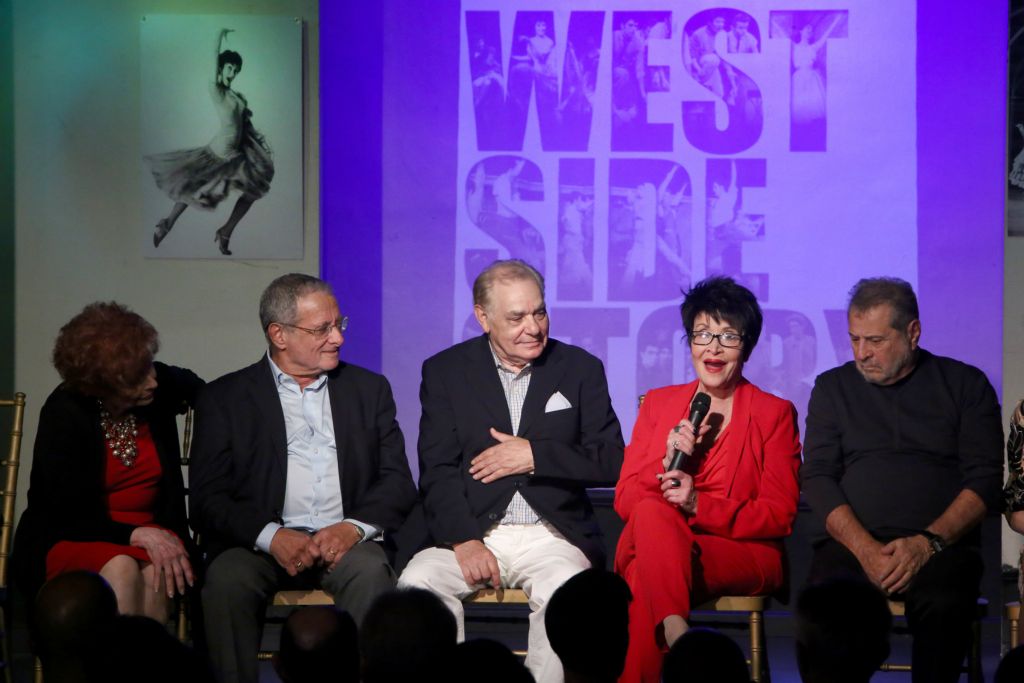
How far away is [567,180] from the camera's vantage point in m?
4.86

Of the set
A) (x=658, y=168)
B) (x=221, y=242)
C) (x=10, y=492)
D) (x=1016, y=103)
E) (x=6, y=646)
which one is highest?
(x=1016, y=103)

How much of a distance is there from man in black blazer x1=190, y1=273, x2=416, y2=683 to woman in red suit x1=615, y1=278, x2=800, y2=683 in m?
0.73

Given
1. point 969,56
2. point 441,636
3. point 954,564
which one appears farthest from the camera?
point 969,56

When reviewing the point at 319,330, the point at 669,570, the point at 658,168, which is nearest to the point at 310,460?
the point at 319,330

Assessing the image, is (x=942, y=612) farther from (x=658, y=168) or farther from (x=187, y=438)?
(x=187, y=438)

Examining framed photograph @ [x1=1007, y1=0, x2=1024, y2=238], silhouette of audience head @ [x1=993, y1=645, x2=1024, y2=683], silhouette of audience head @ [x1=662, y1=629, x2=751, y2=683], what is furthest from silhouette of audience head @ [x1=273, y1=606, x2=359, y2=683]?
framed photograph @ [x1=1007, y1=0, x2=1024, y2=238]

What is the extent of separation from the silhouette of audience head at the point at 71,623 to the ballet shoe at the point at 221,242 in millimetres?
2931

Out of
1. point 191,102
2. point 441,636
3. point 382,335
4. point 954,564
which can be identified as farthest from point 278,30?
point 441,636

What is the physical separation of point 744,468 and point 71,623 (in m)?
2.01

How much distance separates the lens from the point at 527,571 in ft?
11.8

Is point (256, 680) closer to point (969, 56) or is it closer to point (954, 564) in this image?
point (954, 564)

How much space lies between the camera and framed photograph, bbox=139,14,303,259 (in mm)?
4945

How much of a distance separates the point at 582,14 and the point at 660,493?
7.04 feet

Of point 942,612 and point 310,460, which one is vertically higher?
point 310,460
